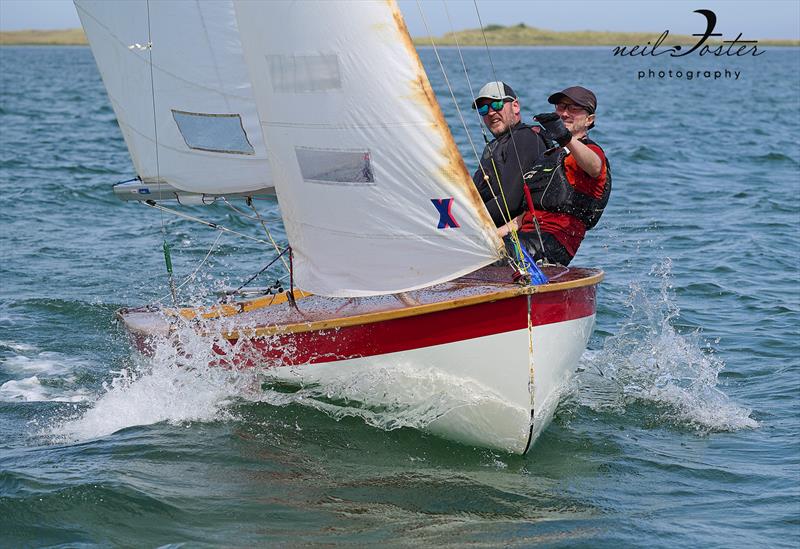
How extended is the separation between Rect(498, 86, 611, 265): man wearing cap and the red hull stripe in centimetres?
60

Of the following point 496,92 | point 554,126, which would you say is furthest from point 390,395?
point 496,92

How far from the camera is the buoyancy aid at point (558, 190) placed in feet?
21.6

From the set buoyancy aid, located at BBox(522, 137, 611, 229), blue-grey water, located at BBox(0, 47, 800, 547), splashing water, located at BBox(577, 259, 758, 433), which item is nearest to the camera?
blue-grey water, located at BBox(0, 47, 800, 547)

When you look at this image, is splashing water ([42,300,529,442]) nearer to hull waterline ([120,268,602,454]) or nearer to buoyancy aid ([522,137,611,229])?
hull waterline ([120,268,602,454])

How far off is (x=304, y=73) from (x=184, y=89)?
6.96 ft

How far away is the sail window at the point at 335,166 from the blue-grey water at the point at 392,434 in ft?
4.74

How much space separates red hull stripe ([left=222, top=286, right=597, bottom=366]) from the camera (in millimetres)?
5832

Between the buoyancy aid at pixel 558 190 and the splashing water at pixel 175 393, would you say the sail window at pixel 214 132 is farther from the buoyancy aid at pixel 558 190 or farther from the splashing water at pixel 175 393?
the buoyancy aid at pixel 558 190

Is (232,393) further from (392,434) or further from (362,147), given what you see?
(362,147)

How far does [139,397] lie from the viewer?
7145 mm

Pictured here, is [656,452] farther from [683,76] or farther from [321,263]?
[683,76]

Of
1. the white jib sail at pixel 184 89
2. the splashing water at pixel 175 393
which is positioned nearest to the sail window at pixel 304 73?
the white jib sail at pixel 184 89

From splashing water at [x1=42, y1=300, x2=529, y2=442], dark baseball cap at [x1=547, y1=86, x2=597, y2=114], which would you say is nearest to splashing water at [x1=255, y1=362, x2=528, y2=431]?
splashing water at [x1=42, y1=300, x2=529, y2=442]

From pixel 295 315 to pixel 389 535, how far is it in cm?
201
